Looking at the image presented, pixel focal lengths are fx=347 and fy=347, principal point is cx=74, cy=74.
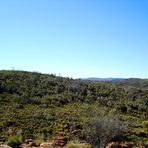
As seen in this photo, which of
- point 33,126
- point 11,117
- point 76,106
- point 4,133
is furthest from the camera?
point 76,106

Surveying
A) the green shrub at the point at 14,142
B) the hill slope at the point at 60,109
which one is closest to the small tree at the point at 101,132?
the hill slope at the point at 60,109

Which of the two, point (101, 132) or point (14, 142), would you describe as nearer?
point (101, 132)

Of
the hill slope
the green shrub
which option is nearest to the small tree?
the hill slope

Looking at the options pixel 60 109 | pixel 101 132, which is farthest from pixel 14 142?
pixel 60 109

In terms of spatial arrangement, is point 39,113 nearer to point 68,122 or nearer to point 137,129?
point 68,122

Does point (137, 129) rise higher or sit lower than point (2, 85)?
lower

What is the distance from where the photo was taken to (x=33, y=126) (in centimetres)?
2420

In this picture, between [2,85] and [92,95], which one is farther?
[92,95]

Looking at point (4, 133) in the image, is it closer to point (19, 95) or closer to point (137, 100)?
point (19, 95)

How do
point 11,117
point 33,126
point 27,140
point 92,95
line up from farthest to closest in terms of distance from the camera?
point 92,95 < point 11,117 < point 33,126 < point 27,140

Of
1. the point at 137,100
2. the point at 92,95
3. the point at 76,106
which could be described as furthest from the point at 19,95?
the point at 137,100

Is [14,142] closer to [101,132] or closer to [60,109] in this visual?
[101,132]

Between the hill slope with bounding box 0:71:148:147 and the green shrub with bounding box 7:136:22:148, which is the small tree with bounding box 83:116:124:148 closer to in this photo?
the hill slope with bounding box 0:71:148:147

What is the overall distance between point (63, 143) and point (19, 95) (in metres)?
17.3
